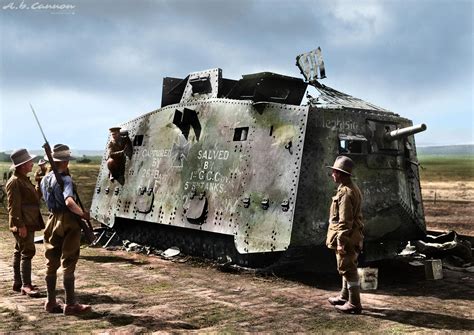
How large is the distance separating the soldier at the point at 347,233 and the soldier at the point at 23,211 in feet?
12.6

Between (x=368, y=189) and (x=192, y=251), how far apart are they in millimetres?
3641

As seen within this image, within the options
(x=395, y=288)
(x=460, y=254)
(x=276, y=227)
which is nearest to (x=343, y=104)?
(x=276, y=227)

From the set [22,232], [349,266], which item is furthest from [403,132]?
[22,232]

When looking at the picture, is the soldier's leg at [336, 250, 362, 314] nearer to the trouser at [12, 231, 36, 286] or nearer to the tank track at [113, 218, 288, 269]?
the tank track at [113, 218, 288, 269]

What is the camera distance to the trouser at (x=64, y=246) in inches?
221

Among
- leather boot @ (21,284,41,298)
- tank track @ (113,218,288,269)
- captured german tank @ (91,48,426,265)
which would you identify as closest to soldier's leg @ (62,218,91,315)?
leather boot @ (21,284,41,298)

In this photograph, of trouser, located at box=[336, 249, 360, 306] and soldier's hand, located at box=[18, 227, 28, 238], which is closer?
trouser, located at box=[336, 249, 360, 306]

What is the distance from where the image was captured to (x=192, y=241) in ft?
32.3

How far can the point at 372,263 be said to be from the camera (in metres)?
9.59

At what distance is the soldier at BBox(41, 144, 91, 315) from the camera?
18.4 feet

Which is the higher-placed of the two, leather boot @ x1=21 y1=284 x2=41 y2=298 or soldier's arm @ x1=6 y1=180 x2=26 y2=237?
soldier's arm @ x1=6 y1=180 x2=26 y2=237

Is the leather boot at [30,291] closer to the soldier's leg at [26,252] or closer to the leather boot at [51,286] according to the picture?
the soldier's leg at [26,252]

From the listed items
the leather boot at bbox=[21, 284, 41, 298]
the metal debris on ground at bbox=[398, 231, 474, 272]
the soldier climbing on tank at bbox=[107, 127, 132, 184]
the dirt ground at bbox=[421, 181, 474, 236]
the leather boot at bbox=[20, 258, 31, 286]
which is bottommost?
the leather boot at bbox=[21, 284, 41, 298]

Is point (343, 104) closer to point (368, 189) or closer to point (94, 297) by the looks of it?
point (368, 189)
